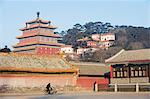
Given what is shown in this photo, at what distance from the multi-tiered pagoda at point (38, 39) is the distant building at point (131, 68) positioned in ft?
111

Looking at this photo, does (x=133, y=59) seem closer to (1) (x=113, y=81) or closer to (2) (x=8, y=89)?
(1) (x=113, y=81)

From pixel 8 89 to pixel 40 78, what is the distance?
375 cm

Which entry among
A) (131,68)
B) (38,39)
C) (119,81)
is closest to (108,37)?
(38,39)

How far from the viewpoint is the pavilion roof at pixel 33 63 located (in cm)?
3462

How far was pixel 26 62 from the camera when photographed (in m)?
36.7

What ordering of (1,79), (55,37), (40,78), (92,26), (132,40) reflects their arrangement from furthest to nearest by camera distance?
1. (92,26)
2. (132,40)
3. (55,37)
4. (40,78)
5. (1,79)

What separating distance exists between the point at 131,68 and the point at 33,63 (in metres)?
10.4

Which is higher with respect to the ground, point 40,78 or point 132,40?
point 132,40

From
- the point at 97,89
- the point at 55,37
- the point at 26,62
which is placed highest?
the point at 55,37

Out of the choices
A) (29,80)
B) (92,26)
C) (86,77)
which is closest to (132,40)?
(92,26)

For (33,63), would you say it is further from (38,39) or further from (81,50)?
(81,50)

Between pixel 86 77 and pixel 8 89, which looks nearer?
pixel 8 89

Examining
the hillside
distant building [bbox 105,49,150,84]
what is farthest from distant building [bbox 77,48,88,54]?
distant building [bbox 105,49,150,84]

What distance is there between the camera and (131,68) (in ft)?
119
